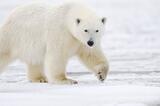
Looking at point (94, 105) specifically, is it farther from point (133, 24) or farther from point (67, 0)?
point (133, 24)

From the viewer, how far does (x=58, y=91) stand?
4.60m

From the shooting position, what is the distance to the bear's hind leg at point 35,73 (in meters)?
6.44

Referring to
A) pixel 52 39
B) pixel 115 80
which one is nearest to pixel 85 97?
pixel 52 39

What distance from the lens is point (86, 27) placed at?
5.68 meters

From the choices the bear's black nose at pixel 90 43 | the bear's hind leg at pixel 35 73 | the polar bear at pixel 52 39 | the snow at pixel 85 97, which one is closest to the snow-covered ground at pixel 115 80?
the snow at pixel 85 97

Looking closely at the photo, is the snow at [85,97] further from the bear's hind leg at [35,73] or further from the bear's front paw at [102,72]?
the bear's hind leg at [35,73]

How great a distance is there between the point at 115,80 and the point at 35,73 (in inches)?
41.6

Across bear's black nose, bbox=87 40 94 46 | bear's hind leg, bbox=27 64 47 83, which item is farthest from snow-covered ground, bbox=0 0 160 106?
bear's black nose, bbox=87 40 94 46

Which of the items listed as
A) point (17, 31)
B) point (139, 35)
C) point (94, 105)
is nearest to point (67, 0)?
point (17, 31)

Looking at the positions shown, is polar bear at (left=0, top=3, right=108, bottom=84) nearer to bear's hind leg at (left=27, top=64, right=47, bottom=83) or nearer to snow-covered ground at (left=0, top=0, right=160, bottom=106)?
bear's hind leg at (left=27, top=64, right=47, bottom=83)

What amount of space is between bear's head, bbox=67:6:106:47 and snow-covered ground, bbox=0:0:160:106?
0.52 m

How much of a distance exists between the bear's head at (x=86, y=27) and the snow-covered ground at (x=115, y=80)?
0.52 meters

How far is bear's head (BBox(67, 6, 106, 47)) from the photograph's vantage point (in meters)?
5.62

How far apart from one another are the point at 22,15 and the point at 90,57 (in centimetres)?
106
